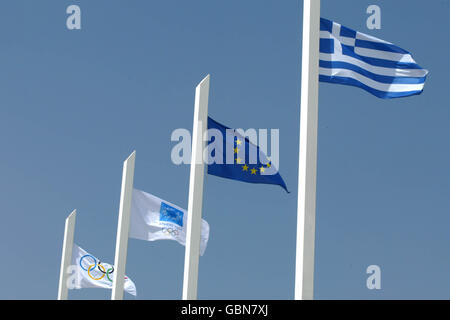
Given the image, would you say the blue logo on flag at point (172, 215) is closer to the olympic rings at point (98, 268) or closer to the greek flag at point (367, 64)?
the olympic rings at point (98, 268)

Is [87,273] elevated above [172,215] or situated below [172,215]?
below

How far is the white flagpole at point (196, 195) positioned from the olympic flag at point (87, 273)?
12.8 m

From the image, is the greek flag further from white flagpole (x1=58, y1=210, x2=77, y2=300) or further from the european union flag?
white flagpole (x1=58, y1=210, x2=77, y2=300)

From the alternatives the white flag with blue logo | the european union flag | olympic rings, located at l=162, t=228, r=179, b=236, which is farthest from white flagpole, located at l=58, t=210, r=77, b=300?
the european union flag

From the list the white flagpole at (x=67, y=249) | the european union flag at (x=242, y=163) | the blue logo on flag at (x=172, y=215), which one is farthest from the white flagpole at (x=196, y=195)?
the white flagpole at (x=67, y=249)

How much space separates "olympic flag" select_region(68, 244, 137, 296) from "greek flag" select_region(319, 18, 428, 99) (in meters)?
17.0

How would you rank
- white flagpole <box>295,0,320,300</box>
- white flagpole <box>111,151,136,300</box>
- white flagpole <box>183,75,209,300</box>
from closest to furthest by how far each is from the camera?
white flagpole <box>295,0,320,300</box>, white flagpole <box>183,75,209,300</box>, white flagpole <box>111,151,136,300</box>

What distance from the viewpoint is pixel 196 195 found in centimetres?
1814

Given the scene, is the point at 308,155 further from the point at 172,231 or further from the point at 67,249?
the point at 67,249

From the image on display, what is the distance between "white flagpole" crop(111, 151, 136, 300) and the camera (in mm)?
24266

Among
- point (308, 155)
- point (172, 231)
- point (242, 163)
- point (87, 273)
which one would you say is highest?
point (242, 163)

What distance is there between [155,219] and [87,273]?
6997mm

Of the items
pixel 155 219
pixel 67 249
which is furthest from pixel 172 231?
pixel 67 249
